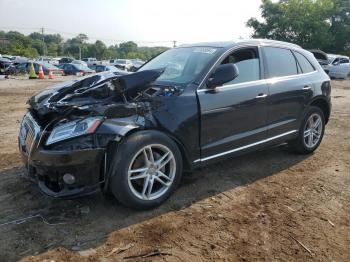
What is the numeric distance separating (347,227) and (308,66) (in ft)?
9.50

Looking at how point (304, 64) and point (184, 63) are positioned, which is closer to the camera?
point (184, 63)

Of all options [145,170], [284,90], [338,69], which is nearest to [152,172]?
[145,170]

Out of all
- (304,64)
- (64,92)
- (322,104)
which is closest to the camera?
(64,92)

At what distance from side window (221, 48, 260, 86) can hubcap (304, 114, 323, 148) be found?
143cm

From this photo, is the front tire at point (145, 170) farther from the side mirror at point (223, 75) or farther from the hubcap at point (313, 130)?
the hubcap at point (313, 130)

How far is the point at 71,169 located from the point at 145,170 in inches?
29.1

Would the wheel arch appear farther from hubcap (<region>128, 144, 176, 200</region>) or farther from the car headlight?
the car headlight

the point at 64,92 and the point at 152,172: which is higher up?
the point at 64,92

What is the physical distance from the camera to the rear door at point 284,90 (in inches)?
200

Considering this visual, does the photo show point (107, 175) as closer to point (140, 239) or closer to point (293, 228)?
point (140, 239)

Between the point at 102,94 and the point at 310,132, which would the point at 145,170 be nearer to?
the point at 102,94

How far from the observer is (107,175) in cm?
361

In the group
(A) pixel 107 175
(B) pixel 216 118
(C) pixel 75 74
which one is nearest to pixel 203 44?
(B) pixel 216 118

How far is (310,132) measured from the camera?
5.91m
